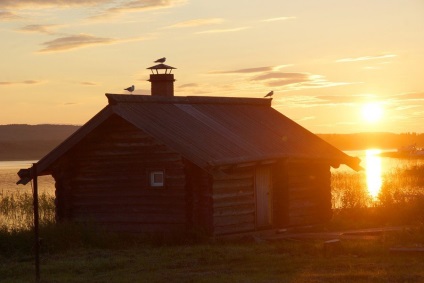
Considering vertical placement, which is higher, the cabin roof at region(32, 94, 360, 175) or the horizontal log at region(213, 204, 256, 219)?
the cabin roof at region(32, 94, 360, 175)

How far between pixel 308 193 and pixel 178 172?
5.89m

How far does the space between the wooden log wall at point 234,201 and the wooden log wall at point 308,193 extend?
1.93 meters

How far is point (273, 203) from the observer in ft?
88.7

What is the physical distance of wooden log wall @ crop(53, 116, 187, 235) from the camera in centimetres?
2448

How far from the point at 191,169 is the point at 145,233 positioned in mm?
2291

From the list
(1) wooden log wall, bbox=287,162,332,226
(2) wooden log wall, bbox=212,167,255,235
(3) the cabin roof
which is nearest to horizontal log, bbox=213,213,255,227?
(2) wooden log wall, bbox=212,167,255,235

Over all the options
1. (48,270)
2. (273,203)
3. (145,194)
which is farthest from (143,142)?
(48,270)

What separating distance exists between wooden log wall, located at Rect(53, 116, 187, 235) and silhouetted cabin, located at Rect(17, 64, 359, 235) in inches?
1.1

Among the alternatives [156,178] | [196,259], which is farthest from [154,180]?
[196,259]

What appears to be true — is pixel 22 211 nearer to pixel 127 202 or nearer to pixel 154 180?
pixel 127 202

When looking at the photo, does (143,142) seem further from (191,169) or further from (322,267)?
(322,267)

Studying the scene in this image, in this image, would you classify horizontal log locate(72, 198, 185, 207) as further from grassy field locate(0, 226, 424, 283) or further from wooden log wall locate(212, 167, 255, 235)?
grassy field locate(0, 226, 424, 283)

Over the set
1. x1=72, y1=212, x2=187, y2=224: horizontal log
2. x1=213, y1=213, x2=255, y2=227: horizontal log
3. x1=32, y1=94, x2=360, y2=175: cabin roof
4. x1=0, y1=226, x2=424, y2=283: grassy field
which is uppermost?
x1=32, y1=94, x2=360, y2=175: cabin roof

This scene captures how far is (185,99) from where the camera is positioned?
28.8 m
